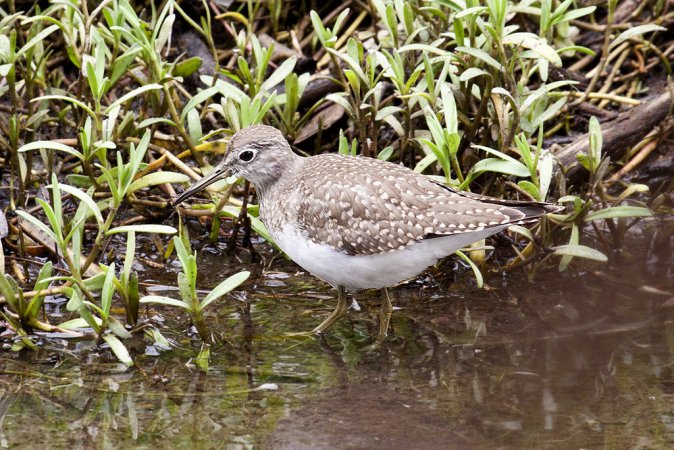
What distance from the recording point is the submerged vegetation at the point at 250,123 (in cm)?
704

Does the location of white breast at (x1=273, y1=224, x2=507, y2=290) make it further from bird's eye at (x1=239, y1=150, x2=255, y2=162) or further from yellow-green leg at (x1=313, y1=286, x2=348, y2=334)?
bird's eye at (x1=239, y1=150, x2=255, y2=162)

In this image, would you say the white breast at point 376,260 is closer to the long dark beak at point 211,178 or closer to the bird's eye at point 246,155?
the bird's eye at point 246,155

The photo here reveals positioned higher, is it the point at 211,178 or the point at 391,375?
the point at 211,178

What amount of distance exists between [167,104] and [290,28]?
2.87 meters

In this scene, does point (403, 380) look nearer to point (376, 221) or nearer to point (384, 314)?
point (384, 314)

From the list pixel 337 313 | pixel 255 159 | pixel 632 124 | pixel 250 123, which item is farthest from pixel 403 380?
pixel 632 124

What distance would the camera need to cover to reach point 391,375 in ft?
21.5

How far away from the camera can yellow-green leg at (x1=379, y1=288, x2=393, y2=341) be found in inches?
283

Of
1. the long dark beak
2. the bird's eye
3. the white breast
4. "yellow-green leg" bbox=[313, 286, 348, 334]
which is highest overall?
the bird's eye

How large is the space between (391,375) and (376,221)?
1.13 metres

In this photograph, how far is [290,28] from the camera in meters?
10.7

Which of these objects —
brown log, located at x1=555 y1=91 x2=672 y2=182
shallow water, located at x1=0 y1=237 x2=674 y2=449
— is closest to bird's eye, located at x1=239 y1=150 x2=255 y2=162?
shallow water, located at x1=0 y1=237 x2=674 y2=449

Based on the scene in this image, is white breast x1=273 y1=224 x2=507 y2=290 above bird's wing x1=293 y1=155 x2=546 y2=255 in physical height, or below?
below

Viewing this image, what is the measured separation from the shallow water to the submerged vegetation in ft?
0.88
